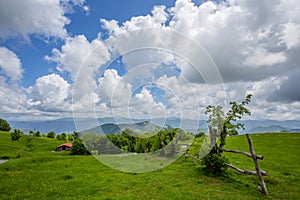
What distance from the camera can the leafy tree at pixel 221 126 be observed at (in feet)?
42.3

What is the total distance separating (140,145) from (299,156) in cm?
1961

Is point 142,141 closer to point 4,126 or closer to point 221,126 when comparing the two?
point 221,126

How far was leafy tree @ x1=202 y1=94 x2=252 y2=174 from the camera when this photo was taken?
1291 cm

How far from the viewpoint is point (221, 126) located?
13.1 metres

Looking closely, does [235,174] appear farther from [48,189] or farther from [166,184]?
[48,189]

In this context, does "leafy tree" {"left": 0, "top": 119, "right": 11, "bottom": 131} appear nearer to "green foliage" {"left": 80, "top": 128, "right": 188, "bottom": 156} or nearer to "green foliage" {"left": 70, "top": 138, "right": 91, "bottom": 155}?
"green foliage" {"left": 70, "top": 138, "right": 91, "bottom": 155}

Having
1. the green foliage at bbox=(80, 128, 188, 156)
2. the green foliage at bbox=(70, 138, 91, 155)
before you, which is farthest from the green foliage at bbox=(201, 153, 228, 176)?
the green foliage at bbox=(70, 138, 91, 155)

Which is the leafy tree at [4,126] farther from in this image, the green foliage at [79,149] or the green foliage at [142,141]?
the green foliage at [142,141]

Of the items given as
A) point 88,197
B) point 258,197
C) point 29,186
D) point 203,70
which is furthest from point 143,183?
point 203,70

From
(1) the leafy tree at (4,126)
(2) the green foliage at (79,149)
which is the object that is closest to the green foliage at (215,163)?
(2) the green foliage at (79,149)

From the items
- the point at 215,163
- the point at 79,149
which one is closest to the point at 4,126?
the point at 79,149

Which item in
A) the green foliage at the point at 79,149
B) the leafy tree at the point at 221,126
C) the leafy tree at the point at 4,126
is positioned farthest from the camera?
the leafy tree at the point at 4,126

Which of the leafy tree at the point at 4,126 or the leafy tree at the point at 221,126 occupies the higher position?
the leafy tree at the point at 4,126

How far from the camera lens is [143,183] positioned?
12.7 meters
